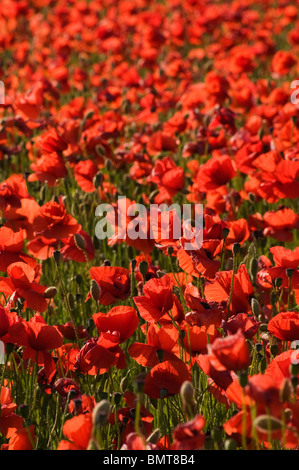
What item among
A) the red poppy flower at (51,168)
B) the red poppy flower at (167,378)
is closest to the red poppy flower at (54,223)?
the red poppy flower at (51,168)

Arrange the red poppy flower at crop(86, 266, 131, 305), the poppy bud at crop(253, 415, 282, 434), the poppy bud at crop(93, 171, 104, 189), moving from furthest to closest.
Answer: the poppy bud at crop(93, 171, 104, 189) → the red poppy flower at crop(86, 266, 131, 305) → the poppy bud at crop(253, 415, 282, 434)

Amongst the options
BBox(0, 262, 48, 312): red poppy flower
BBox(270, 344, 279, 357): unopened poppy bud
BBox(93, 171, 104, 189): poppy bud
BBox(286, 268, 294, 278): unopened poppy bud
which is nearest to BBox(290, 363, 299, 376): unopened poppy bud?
BBox(270, 344, 279, 357): unopened poppy bud

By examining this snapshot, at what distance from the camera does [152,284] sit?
5.54 ft

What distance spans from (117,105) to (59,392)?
2.87 m

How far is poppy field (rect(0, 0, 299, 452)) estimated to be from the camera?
142 cm

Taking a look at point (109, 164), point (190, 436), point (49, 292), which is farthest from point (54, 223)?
point (190, 436)

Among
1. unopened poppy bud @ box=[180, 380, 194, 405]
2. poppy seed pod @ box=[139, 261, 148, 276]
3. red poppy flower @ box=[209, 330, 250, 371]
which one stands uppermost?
poppy seed pod @ box=[139, 261, 148, 276]

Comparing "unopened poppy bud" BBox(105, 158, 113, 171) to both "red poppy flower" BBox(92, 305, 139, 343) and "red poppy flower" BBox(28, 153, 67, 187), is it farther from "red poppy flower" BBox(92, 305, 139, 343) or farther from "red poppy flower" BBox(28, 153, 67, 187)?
"red poppy flower" BBox(92, 305, 139, 343)

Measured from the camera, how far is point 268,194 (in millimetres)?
2533

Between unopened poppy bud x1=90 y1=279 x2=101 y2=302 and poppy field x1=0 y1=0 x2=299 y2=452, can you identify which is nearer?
poppy field x1=0 y1=0 x2=299 y2=452

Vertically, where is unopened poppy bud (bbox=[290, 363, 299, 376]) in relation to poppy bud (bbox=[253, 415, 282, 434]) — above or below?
above
